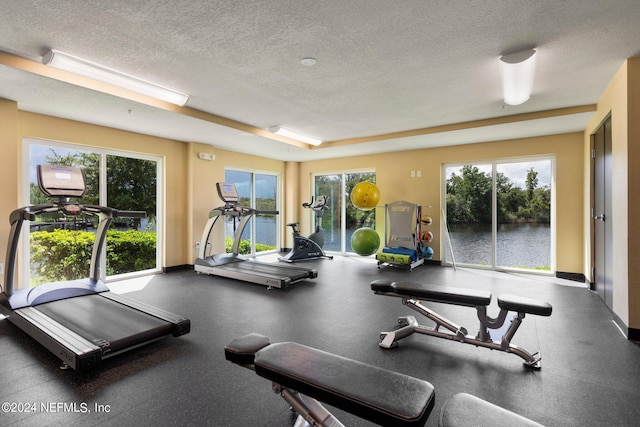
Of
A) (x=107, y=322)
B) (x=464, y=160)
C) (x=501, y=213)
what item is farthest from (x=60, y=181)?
(x=501, y=213)

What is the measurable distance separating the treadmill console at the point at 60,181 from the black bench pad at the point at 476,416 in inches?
152

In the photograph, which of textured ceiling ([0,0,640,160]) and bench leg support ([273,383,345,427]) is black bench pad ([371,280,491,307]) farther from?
textured ceiling ([0,0,640,160])

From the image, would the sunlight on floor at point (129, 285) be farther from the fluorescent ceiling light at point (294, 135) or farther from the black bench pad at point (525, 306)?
the black bench pad at point (525, 306)

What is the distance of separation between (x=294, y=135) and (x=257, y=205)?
2535 millimetres

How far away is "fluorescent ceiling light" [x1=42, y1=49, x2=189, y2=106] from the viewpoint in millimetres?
2826

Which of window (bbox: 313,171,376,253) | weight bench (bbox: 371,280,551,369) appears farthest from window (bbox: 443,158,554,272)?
weight bench (bbox: 371,280,551,369)

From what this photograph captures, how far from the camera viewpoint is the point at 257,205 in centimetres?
784

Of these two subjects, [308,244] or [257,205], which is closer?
[308,244]

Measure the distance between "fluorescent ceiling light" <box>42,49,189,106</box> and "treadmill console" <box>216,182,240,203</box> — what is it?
1914 millimetres

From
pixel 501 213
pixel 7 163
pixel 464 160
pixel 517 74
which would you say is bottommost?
pixel 501 213

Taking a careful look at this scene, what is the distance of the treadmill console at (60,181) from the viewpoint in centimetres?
321

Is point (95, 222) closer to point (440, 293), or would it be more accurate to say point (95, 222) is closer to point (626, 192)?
point (440, 293)

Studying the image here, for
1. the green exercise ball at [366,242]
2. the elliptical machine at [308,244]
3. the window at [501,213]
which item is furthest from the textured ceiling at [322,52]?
the elliptical machine at [308,244]

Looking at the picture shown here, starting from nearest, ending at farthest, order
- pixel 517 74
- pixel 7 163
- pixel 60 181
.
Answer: pixel 517 74
pixel 60 181
pixel 7 163
